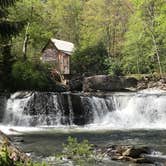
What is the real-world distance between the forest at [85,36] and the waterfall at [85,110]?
4124 millimetres

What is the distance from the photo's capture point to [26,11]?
40.6 metres

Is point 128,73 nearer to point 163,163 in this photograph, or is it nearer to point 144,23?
Answer: point 144,23

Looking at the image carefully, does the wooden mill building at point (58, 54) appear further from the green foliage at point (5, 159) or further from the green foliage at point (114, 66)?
the green foliage at point (5, 159)

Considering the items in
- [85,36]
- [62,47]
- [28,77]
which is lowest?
[28,77]

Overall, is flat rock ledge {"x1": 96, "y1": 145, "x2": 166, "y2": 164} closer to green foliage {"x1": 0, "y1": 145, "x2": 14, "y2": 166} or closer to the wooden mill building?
green foliage {"x1": 0, "y1": 145, "x2": 14, "y2": 166}

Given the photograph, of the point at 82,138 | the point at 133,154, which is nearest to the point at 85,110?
the point at 82,138

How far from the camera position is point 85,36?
177 feet

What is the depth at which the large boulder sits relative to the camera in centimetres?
3956

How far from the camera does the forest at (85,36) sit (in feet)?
112

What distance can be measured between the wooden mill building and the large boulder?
11.0 metres

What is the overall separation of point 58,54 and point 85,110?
2463 cm

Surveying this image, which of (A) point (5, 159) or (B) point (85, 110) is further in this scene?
(B) point (85, 110)

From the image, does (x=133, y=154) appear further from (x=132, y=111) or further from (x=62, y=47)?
(x=62, y=47)

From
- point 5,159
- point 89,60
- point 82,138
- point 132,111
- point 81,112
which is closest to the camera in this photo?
point 5,159
